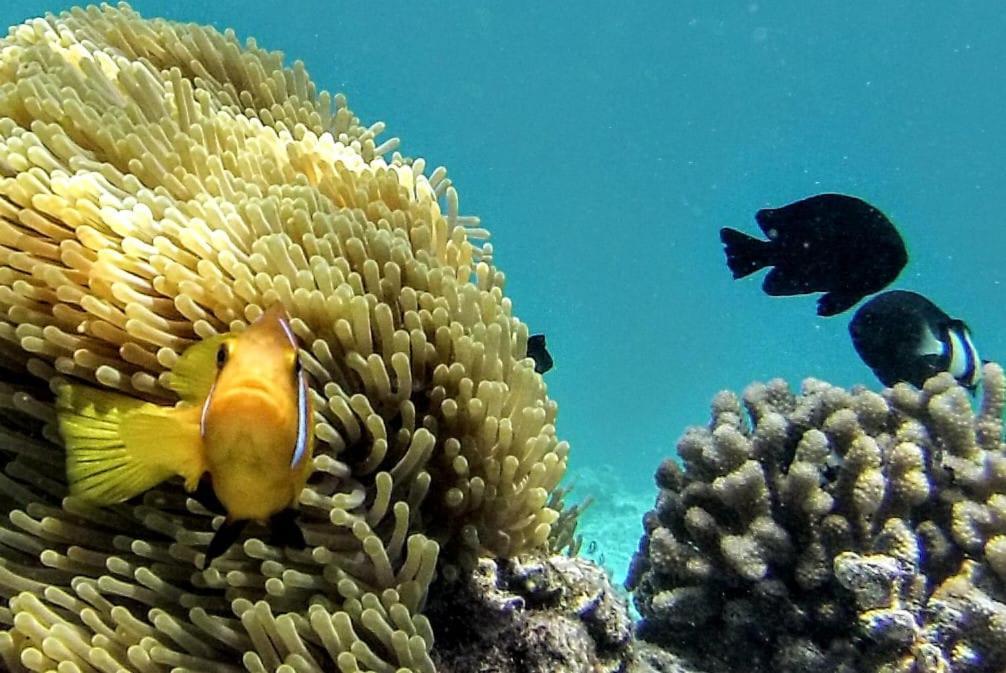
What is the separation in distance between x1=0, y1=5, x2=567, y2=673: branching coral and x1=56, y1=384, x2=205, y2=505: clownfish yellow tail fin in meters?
0.18

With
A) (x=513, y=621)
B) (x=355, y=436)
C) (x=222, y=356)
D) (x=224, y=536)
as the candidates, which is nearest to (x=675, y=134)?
(x=513, y=621)

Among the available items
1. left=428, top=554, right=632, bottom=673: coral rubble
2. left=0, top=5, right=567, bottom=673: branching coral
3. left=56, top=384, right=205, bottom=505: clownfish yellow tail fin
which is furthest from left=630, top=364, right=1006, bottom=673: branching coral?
left=56, top=384, right=205, bottom=505: clownfish yellow tail fin

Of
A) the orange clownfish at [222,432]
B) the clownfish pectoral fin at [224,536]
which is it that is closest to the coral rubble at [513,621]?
the orange clownfish at [222,432]

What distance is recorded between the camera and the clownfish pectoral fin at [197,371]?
4.71 feet

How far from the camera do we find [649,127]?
91.9 m

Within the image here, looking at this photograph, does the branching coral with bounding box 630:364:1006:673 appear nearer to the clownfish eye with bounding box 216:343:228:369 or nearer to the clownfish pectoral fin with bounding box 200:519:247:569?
the clownfish pectoral fin with bounding box 200:519:247:569

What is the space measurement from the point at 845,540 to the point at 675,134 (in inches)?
3628

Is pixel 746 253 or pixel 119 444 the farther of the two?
pixel 746 253

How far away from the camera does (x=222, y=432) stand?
1.26 m

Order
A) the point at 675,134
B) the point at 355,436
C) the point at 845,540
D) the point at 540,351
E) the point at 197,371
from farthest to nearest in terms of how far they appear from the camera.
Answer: the point at 675,134 → the point at 540,351 → the point at 845,540 → the point at 355,436 → the point at 197,371

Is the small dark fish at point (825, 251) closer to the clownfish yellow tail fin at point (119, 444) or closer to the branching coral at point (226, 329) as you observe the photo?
the branching coral at point (226, 329)

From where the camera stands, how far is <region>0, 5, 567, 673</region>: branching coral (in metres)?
1.81

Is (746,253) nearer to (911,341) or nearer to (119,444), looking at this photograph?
(911,341)

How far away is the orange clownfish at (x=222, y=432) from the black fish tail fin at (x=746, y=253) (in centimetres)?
328
